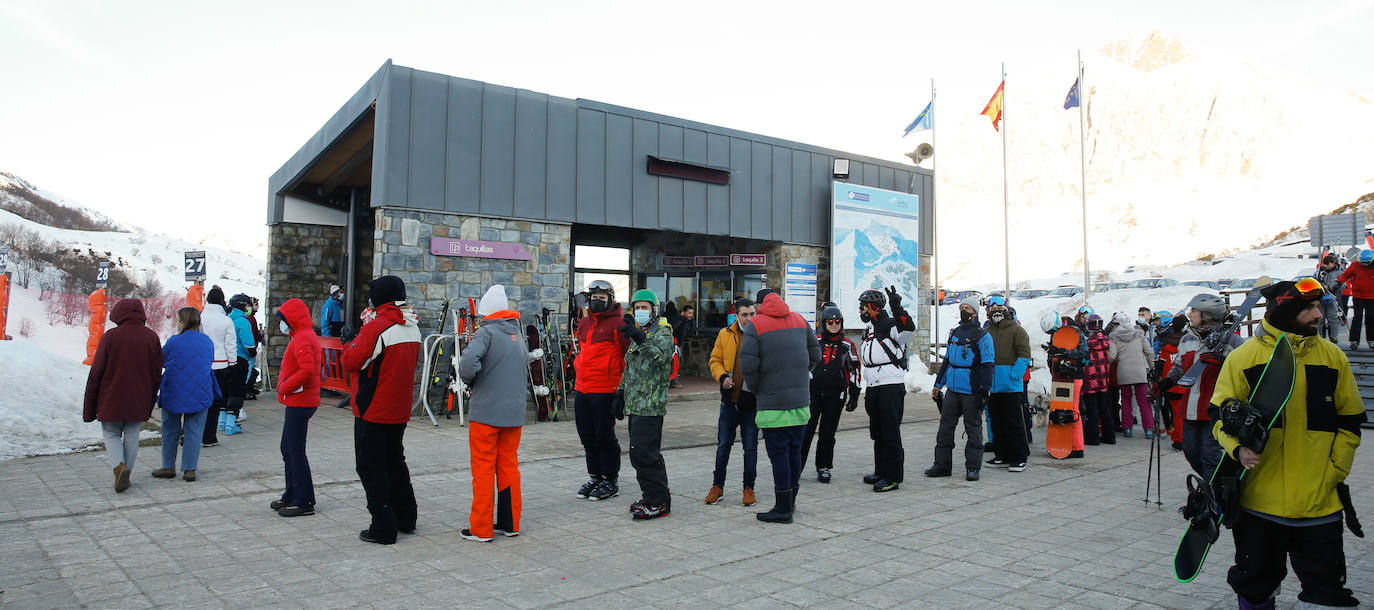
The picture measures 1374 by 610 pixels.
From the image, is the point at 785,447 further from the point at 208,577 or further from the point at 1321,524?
the point at 208,577

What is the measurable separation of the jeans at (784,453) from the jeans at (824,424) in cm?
106

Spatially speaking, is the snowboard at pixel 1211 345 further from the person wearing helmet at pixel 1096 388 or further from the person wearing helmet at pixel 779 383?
the person wearing helmet at pixel 1096 388

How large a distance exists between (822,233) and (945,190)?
106606 millimetres

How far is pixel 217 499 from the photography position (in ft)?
19.8

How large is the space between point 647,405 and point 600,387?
1.62ft

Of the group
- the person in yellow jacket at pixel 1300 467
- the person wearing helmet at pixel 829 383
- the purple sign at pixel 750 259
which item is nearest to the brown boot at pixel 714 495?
the person wearing helmet at pixel 829 383

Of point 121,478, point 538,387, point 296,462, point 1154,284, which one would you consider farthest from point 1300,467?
point 1154,284

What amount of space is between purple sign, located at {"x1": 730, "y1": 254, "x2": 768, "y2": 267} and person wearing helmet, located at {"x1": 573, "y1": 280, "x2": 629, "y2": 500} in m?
→ 9.11

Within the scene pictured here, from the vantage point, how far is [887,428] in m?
6.92

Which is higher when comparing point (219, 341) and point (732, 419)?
point (219, 341)

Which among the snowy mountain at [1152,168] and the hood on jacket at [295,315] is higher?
the snowy mountain at [1152,168]

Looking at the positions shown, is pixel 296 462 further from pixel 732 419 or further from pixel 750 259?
pixel 750 259

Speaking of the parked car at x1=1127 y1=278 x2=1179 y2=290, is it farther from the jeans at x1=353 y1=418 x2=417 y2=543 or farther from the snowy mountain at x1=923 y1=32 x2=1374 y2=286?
the snowy mountain at x1=923 y1=32 x2=1374 y2=286

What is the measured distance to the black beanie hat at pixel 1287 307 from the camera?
3346 millimetres
